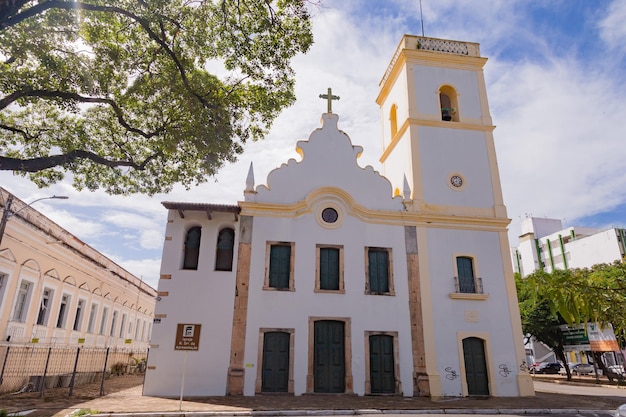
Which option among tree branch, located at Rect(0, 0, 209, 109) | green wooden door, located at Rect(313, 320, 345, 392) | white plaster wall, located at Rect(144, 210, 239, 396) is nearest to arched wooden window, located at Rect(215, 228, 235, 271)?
white plaster wall, located at Rect(144, 210, 239, 396)

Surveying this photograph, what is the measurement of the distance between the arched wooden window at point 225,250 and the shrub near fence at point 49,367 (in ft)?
14.8

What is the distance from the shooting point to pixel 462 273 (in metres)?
16.8

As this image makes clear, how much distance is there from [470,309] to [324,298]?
5453 millimetres

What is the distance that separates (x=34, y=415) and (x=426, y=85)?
17861 mm

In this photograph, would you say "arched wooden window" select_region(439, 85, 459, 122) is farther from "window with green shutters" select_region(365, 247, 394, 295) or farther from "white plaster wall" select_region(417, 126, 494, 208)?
"window with green shutters" select_region(365, 247, 394, 295)

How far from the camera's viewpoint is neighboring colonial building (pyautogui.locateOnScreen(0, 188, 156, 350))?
14305 mm

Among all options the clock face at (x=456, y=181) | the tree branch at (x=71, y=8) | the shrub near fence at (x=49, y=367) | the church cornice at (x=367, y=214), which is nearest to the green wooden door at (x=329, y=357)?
the church cornice at (x=367, y=214)

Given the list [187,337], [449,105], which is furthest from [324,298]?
Result: [449,105]

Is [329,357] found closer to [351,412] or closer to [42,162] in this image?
[351,412]

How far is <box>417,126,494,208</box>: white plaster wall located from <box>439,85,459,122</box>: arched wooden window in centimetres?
96

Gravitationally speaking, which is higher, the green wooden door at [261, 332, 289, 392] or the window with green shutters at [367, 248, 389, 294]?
the window with green shutters at [367, 248, 389, 294]

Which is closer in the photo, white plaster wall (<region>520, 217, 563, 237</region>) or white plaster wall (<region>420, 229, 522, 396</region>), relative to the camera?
white plaster wall (<region>420, 229, 522, 396</region>)

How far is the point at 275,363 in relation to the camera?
580 inches

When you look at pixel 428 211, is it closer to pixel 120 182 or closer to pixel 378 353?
pixel 378 353
